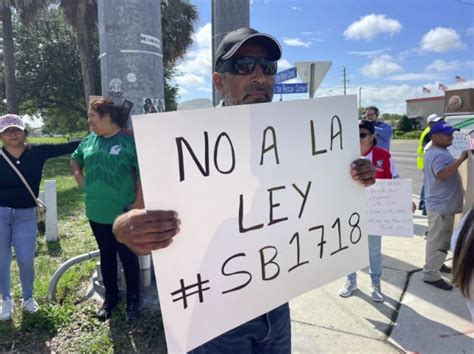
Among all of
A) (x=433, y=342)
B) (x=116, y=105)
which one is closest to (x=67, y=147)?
(x=116, y=105)

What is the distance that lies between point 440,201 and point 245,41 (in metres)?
3.28

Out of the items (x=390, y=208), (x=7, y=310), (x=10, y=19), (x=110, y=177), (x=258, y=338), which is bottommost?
(x=7, y=310)

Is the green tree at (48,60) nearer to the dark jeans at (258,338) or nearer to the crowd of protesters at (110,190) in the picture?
the crowd of protesters at (110,190)

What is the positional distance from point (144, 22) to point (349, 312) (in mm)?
3025

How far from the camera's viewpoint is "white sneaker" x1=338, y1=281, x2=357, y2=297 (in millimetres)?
3551

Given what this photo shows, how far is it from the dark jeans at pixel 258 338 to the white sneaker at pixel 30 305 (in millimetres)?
2428

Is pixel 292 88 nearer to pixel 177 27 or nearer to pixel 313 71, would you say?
pixel 313 71

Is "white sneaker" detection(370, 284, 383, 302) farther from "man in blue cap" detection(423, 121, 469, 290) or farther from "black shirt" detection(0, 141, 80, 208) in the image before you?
"black shirt" detection(0, 141, 80, 208)

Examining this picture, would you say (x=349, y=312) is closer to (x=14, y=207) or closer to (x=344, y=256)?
(x=344, y=256)

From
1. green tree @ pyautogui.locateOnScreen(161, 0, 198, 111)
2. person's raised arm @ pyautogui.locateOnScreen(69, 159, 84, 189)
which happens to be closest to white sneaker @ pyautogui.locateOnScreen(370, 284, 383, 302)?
person's raised arm @ pyautogui.locateOnScreen(69, 159, 84, 189)

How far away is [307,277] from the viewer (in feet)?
4.79

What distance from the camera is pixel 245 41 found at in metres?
1.38

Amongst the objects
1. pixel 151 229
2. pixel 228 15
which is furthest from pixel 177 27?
pixel 151 229

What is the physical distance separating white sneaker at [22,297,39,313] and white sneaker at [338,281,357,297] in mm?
2817
